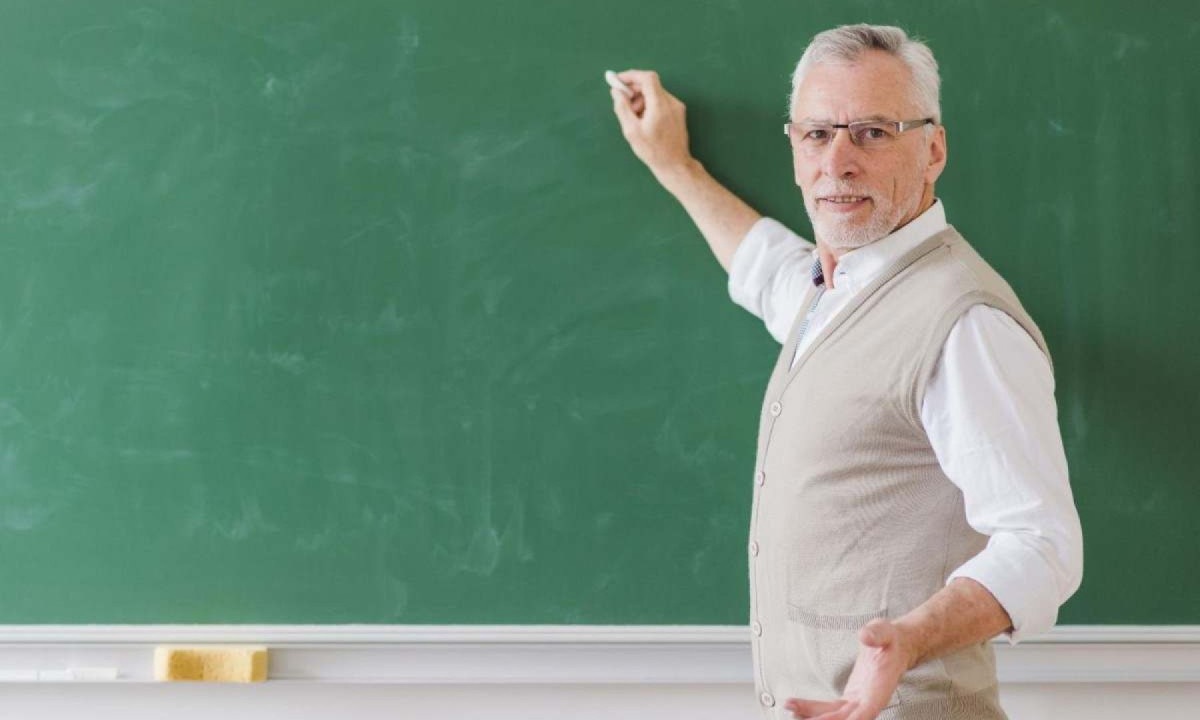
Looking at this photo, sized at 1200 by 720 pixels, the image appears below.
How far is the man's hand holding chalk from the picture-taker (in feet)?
6.06

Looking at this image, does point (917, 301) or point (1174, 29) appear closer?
point (917, 301)

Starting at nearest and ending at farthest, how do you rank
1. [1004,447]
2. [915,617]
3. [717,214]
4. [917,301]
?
[915,617], [1004,447], [917,301], [717,214]

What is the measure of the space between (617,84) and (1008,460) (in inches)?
33.3

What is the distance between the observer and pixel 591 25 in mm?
1888

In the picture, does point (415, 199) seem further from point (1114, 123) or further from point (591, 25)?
point (1114, 123)

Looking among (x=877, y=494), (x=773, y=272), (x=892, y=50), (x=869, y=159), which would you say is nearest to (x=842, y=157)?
(x=869, y=159)

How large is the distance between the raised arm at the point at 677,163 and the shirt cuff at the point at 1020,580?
2.27 ft

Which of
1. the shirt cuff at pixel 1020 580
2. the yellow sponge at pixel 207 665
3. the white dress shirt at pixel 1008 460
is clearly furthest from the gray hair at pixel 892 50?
the yellow sponge at pixel 207 665

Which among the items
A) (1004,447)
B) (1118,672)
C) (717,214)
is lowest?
(1118,672)

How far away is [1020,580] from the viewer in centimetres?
126

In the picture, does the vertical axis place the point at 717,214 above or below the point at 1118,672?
above

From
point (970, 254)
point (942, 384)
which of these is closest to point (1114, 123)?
point (970, 254)

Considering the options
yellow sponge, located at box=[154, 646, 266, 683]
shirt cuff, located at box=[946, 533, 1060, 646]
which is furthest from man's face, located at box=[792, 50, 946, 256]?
yellow sponge, located at box=[154, 646, 266, 683]

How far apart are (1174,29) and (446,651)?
1.45m
